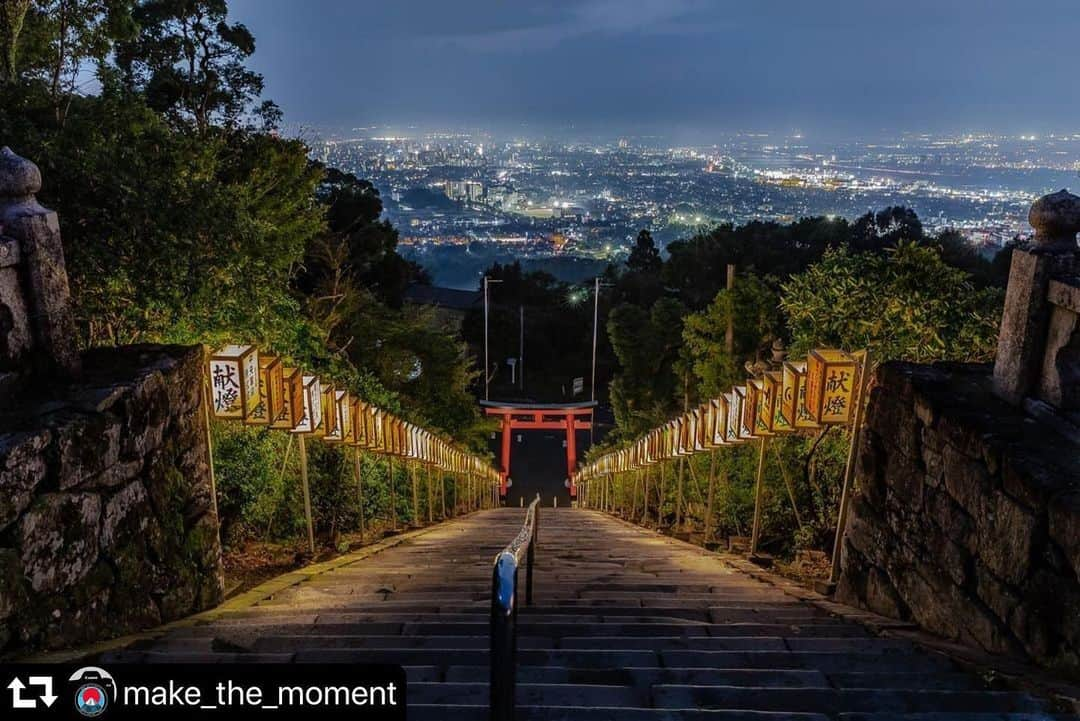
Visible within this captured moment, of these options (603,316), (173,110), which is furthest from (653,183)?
(173,110)

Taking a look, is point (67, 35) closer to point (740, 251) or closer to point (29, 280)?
point (29, 280)

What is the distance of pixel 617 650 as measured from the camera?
3.69 m

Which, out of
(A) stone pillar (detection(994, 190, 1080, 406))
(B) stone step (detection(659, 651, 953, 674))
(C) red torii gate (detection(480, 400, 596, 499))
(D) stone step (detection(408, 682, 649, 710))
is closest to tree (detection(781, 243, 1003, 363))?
(A) stone pillar (detection(994, 190, 1080, 406))

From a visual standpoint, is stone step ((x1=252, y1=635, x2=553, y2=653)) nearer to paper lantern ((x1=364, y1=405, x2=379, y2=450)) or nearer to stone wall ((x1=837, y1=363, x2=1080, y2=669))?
stone wall ((x1=837, y1=363, x2=1080, y2=669))

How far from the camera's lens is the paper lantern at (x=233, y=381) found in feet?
19.8

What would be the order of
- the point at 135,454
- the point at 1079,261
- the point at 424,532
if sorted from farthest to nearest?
1. the point at 424,532
2. the point at 135,454
3. the point at 1079,261

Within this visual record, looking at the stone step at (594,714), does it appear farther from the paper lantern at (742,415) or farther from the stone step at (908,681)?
the paper lantern at (742,415)

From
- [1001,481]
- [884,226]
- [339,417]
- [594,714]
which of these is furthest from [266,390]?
[884,226]

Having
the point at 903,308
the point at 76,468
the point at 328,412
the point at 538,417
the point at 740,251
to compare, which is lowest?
the point at 538,417

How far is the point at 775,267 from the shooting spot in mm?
32312

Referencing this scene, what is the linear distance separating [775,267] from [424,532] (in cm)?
2537

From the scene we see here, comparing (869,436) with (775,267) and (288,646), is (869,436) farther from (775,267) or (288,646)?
(775,267)

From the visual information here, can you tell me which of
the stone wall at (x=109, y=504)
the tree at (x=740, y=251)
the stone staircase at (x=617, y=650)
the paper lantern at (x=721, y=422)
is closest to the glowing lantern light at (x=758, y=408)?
the paper lantern at (x=721, y=422)

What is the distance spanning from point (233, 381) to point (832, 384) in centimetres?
533
